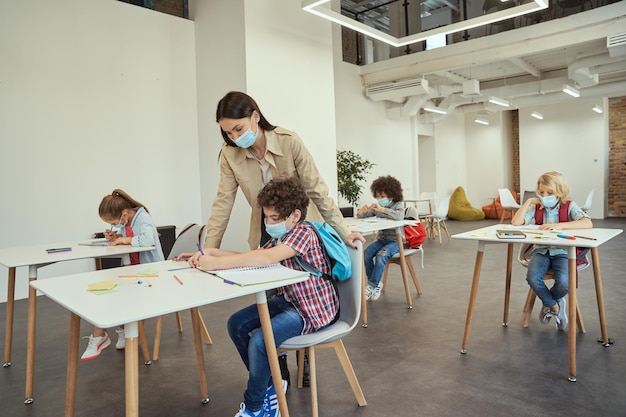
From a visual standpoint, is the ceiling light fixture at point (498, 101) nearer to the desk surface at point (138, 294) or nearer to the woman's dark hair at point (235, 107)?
the woman's dark hair at point (235, 107)

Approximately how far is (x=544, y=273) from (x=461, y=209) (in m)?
8.77

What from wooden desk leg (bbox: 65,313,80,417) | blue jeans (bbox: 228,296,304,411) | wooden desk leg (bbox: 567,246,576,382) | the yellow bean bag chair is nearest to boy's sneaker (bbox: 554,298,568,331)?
wooden desk leg (bbox: 567,246,576,382)

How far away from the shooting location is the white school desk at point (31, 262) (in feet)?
7.42

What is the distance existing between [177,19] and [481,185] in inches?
380

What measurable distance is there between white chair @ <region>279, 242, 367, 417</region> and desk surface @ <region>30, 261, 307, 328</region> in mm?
309

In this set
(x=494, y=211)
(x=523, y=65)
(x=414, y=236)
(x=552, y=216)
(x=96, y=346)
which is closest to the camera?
(x=96, y=346)

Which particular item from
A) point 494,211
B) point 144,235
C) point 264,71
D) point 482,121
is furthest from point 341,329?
point 482,121

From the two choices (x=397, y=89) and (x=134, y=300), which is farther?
(x=397, y=89)

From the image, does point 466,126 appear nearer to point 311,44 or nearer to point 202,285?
point 311,44

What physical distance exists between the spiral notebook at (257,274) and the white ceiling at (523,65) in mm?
6470

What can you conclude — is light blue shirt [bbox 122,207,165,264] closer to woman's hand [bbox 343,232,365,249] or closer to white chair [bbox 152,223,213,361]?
white chair [bbox 152,223,213,361]

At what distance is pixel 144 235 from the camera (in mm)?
2734

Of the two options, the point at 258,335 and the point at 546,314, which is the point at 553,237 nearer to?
the point at 546,314

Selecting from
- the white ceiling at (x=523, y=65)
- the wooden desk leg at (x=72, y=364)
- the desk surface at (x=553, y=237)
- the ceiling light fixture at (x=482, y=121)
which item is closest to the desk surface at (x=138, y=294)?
the wooden desk leg at (x=72, y=364)
